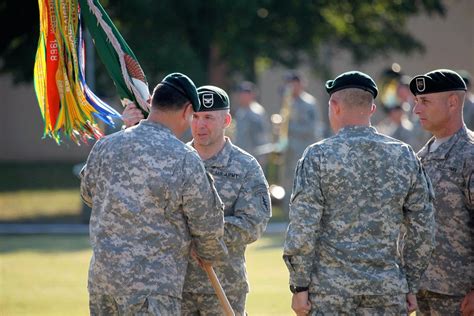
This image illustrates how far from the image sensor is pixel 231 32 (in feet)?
83.9

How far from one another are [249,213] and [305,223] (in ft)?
2.93

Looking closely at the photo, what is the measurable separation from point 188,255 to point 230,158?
110cm

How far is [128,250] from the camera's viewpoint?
6441 mm

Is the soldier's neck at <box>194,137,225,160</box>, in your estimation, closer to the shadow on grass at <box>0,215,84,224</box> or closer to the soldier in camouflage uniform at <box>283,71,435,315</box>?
the soldier in camouflage uniform at <box>283,71,435,315</box>

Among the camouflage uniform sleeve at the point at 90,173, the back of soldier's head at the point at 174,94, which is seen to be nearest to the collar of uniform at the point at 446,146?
the back of soldier's head at the point at 174,94

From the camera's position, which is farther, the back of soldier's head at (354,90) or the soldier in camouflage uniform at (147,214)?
the back of soldier's head at (354,90)

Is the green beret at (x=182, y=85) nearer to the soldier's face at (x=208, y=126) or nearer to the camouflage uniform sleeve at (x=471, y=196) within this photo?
the soldier's face at (x=208, y=126)

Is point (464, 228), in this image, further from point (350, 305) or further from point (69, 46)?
point (69, 46)

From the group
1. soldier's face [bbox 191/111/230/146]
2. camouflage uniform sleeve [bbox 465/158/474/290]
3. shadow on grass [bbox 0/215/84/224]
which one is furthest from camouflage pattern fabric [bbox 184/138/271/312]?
shadow on grass [bbox 0/215/84/224]

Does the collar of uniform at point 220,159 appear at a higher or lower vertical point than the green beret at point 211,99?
lower

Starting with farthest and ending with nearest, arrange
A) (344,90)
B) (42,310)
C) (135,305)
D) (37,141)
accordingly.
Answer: (37,141) → (42,310) → (344,90) → (135,305)

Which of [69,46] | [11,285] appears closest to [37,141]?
[11,285]

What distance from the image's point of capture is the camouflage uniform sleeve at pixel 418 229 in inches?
268

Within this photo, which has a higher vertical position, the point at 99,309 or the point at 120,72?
the point at 120,72
